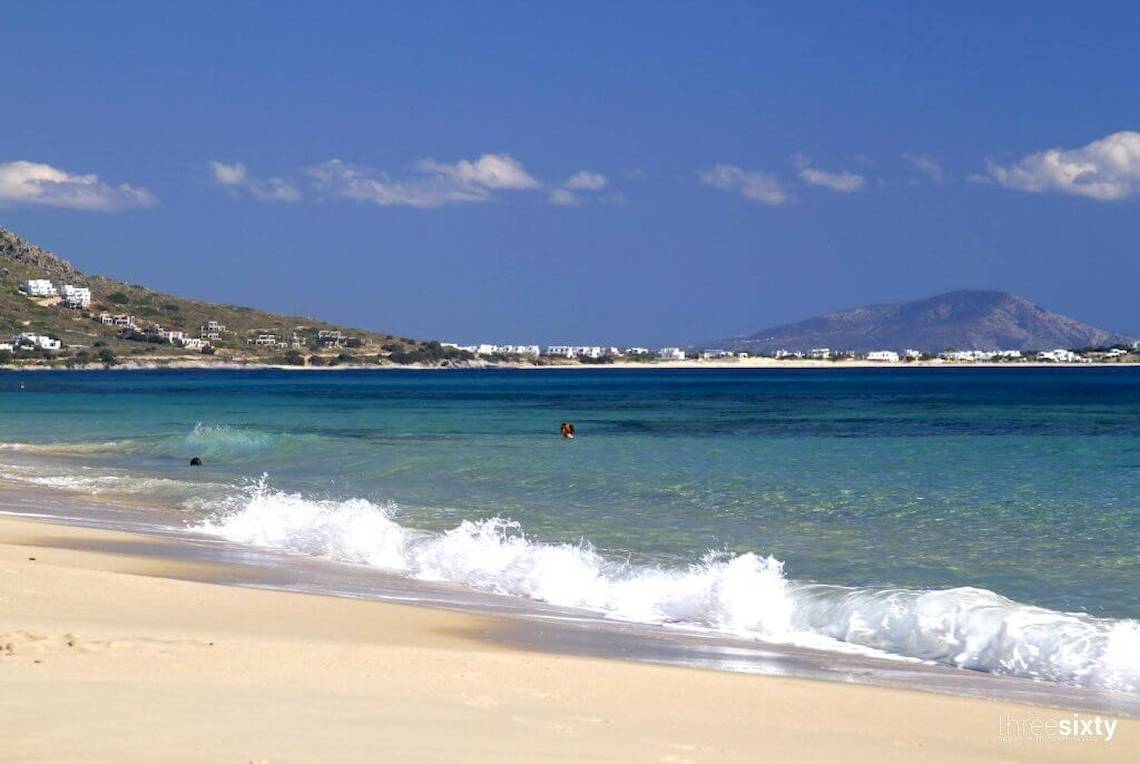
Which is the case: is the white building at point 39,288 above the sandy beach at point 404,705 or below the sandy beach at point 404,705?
above

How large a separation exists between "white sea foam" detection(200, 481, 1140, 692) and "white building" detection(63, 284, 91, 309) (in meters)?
184

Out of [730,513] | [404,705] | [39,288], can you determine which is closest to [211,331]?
[39,288]

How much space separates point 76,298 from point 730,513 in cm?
18675

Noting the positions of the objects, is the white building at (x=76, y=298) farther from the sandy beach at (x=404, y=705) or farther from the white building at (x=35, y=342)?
the sandy beach at (x=404, y=705)

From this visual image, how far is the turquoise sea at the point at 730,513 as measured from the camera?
11.9 metres

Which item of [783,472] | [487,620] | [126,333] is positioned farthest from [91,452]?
[126,333]

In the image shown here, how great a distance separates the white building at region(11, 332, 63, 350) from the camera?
526ft

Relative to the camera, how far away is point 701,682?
8.82 metres

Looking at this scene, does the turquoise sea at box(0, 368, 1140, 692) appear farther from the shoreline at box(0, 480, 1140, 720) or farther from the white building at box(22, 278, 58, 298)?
the white building at box(22, 278, 58, 298)

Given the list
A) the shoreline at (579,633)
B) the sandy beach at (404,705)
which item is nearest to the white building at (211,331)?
the shoreline at (579,633)

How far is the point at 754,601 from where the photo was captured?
12.6 metres

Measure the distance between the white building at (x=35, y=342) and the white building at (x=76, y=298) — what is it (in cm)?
2337

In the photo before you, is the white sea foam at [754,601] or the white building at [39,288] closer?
the white sea foam at [754,601]

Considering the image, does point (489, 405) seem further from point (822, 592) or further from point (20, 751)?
point (20, 751)
